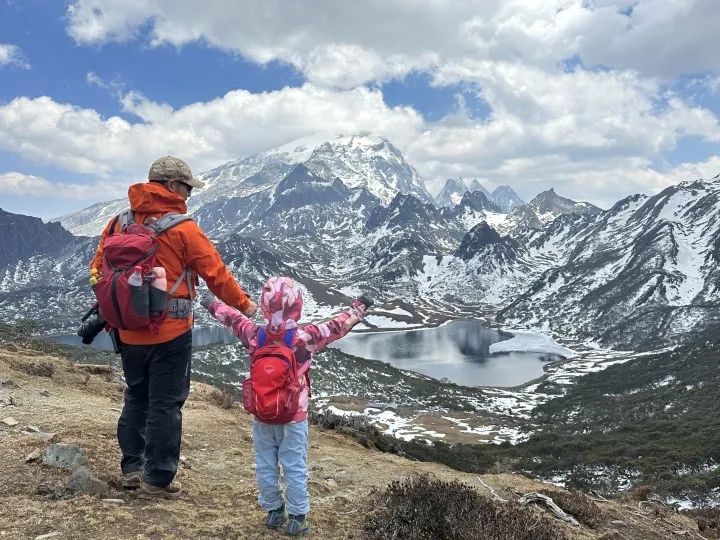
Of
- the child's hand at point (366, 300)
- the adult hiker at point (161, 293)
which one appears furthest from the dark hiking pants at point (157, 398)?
the child's hand at point (366, 300)

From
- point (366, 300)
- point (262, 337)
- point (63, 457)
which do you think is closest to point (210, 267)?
point (262, 337)

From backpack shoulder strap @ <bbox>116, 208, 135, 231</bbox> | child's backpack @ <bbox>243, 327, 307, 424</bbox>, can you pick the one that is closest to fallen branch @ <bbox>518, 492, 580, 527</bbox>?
child's backpack @ <bbox>243, 327, 307, 424</bbox>

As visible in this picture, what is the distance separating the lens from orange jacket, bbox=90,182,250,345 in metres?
5.69

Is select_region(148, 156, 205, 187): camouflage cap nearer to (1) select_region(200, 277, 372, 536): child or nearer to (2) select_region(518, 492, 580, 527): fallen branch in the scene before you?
(1) select_region(200, 277, 372, 536): child

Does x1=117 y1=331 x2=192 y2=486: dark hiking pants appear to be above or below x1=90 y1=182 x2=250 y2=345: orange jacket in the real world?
below

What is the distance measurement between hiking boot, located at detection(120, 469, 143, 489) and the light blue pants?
1608 mm

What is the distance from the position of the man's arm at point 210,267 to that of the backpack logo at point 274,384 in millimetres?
546

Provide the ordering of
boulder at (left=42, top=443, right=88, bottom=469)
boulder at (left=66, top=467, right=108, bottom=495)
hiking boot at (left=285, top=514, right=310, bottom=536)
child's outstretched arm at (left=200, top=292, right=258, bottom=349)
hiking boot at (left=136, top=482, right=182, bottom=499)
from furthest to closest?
1. boulder at (left=42, top=443, right=88, bottom=469)
2. hiking boot at (left=136, top=482, right=182, bottom=499)
3. boulder at (left=66, top=467, right=108, bottom=495)
4. child's outstretched arm at (left=200, top=292, right=258, bottom=349)
5. hiking boot at (left=285, top=514, right=310, bottom=536)

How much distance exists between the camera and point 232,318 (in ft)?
19.7

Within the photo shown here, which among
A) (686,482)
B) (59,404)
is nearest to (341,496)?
(59,404)

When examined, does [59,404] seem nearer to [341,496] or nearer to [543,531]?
[341,496]

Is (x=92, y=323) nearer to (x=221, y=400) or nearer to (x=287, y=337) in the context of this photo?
(x=287, y=337)

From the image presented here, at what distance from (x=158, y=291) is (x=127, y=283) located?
306 millimetres

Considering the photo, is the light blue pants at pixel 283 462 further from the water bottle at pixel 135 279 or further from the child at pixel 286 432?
the water bottle at pixel 135 279
